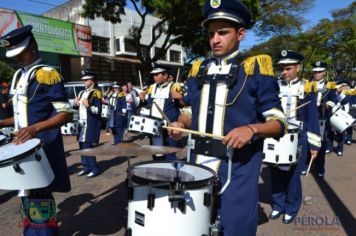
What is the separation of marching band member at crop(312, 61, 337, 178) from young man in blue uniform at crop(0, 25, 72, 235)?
4575 mm

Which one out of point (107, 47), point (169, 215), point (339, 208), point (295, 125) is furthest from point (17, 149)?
point (107, 47)

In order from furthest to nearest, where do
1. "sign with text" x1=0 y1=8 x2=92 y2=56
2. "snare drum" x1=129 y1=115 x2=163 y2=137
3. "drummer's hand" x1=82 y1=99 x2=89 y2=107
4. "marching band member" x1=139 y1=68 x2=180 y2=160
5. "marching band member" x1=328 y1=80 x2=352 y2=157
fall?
"sign with text" x1=0 y1=8 x2=92 y2=56 → "marching band member" x1=328 y1=80 x2=352 y2=157 → "drummer's hand" x1=82 y1=99 x2=89 y2=107 → "marching band member" x1=139 y1=68 x2=180 y2=160 → "snare drum" x1=129 y1=115 x2=163 y2=137

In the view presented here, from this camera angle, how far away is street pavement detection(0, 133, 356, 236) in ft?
15.4

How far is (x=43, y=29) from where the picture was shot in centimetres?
1836

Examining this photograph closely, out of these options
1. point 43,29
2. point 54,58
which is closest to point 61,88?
point 43,29

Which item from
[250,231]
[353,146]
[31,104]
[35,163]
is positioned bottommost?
[353,146]

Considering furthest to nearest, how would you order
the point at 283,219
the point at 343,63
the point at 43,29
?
the point at 343,63 < the point at 43,29 < the point at 283,219

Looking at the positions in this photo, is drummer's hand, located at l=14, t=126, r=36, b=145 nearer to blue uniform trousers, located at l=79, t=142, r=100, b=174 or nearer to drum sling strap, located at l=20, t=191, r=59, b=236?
drum sling strap, located at l=20, t=191, r=59, b=236

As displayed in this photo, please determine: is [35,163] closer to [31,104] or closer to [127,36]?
[31,104]

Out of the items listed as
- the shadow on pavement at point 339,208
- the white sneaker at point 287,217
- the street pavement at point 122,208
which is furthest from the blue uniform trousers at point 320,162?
the white sneaker at point 287,217

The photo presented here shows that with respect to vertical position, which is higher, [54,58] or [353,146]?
[54,58]

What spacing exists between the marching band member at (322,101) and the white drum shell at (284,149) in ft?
7.04

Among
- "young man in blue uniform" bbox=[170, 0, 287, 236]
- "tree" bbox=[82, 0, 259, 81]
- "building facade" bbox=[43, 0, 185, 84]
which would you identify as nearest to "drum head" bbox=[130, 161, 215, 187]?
"young man in blue uniform" bbox=[170, 0, 287, 236]

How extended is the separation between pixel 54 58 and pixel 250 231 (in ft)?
65.4
